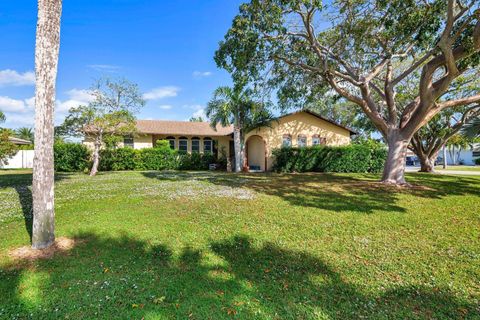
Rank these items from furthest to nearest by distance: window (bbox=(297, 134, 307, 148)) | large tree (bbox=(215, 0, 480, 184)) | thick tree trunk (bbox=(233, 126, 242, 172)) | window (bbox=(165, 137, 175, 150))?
1. window (bbox=(165, 137, 175, 150))
2. window (bbox=(297, 134, 307, 148))
3. thick tree trunk (bbox=(233, 126, 242, 172))
4. large tree (bbox=(215, 0, 480, 184))

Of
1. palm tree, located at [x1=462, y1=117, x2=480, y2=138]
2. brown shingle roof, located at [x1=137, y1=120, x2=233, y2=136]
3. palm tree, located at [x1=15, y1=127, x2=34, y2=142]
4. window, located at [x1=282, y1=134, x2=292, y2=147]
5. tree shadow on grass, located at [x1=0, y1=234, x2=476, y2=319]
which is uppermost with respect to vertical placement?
palm tree, located at [x1=15, y1=127, x2=34, y2=142]

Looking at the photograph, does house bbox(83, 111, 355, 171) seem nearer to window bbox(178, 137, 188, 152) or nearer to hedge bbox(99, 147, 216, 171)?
window bbox(178, 137, 188, 152)

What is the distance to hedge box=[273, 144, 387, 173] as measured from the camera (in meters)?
20.6

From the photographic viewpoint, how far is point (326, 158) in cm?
2072

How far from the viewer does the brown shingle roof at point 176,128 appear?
25.2 meters

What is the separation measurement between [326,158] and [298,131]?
13.2 ft

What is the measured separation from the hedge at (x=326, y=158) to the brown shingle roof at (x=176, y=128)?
26.6ft

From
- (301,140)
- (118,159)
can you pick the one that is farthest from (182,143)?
(301,140)

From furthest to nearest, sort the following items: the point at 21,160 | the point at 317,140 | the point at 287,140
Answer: the point at 21,160 → the point at 317,140 → the point at 287,140

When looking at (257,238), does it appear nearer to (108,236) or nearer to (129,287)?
(129,287)

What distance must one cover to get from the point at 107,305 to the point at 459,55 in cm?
1249

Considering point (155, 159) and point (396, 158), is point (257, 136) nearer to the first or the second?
point (155, 159)

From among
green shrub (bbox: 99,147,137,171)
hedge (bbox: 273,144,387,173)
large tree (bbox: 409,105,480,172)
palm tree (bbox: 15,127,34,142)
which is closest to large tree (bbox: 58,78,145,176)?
green shrub (bbox: 99,147,137,171)

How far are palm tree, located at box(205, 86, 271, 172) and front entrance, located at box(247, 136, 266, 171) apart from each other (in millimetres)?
3927
